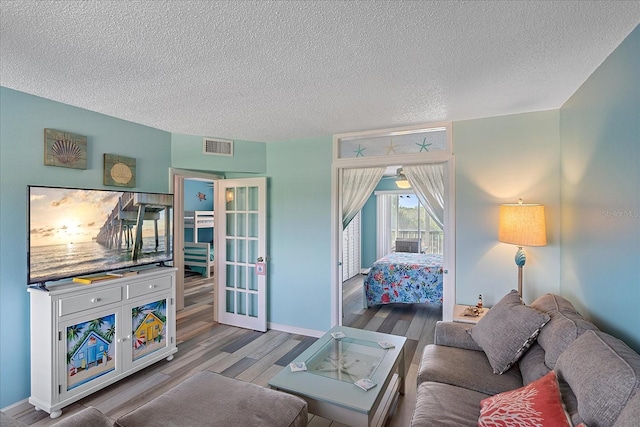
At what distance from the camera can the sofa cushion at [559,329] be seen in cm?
166

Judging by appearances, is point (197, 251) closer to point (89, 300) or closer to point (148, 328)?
point (148, 328)

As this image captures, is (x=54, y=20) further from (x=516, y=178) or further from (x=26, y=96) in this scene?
(x=516, y=178)

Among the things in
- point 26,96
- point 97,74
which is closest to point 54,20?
point 97,74

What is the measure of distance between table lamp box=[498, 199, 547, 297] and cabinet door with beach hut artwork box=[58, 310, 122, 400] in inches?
133

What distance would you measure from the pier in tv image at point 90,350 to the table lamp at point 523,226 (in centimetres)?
339

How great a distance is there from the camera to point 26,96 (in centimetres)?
245

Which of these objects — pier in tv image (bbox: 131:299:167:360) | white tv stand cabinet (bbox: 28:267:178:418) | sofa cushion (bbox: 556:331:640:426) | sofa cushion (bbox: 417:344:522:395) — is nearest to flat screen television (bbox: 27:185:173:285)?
white tv stand cabinet (bbox: 28:267:178:418)

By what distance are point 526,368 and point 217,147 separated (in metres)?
3.62

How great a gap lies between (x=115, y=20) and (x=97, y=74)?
0.78 m

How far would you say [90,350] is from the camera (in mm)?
2521

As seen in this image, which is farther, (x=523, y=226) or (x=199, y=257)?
(x=199, y=257)

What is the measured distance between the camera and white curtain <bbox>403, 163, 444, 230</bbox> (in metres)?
3.66

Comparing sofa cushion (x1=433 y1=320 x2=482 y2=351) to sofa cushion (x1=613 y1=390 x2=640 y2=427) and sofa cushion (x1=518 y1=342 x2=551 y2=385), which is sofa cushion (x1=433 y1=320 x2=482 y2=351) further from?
sofa cushion (x1=613 y1=390 x2=640 y2=427)

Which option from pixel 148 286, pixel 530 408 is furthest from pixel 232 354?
pixel 530 408
